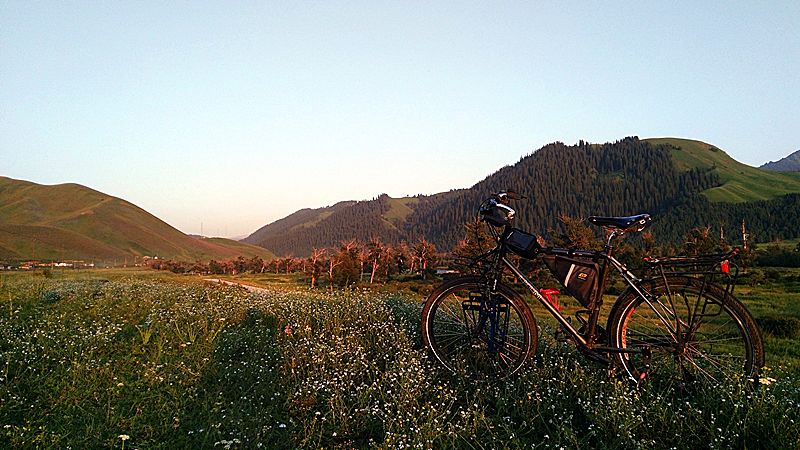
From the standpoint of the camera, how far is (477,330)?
5.83 m

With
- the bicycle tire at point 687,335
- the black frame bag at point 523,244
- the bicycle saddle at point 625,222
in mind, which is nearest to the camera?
the bicycle tire at point 687,335

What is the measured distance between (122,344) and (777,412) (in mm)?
8785

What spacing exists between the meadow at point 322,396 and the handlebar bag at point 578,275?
0.85 metres

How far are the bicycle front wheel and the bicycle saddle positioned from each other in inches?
52.1

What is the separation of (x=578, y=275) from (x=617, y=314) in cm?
59

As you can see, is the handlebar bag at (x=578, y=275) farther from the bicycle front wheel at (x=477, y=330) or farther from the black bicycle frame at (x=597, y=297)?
the bicycle front wheel at (x=477, y=330)

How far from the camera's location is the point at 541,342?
6527 mm

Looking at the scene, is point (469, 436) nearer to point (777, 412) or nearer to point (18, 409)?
point (777, 412)

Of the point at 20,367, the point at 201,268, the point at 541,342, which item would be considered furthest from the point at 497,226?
the point at 201,268

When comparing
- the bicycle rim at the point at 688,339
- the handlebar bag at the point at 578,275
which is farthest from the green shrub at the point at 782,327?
the handlebar bag at the point at 578,275

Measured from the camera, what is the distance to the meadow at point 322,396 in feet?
13.1

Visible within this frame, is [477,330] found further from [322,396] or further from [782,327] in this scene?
[782,327]

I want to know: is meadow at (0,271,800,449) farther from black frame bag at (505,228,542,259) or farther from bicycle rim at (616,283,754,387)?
black frame bag at (505,228,542,259)

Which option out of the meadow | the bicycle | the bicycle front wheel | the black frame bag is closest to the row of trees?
the meadow
